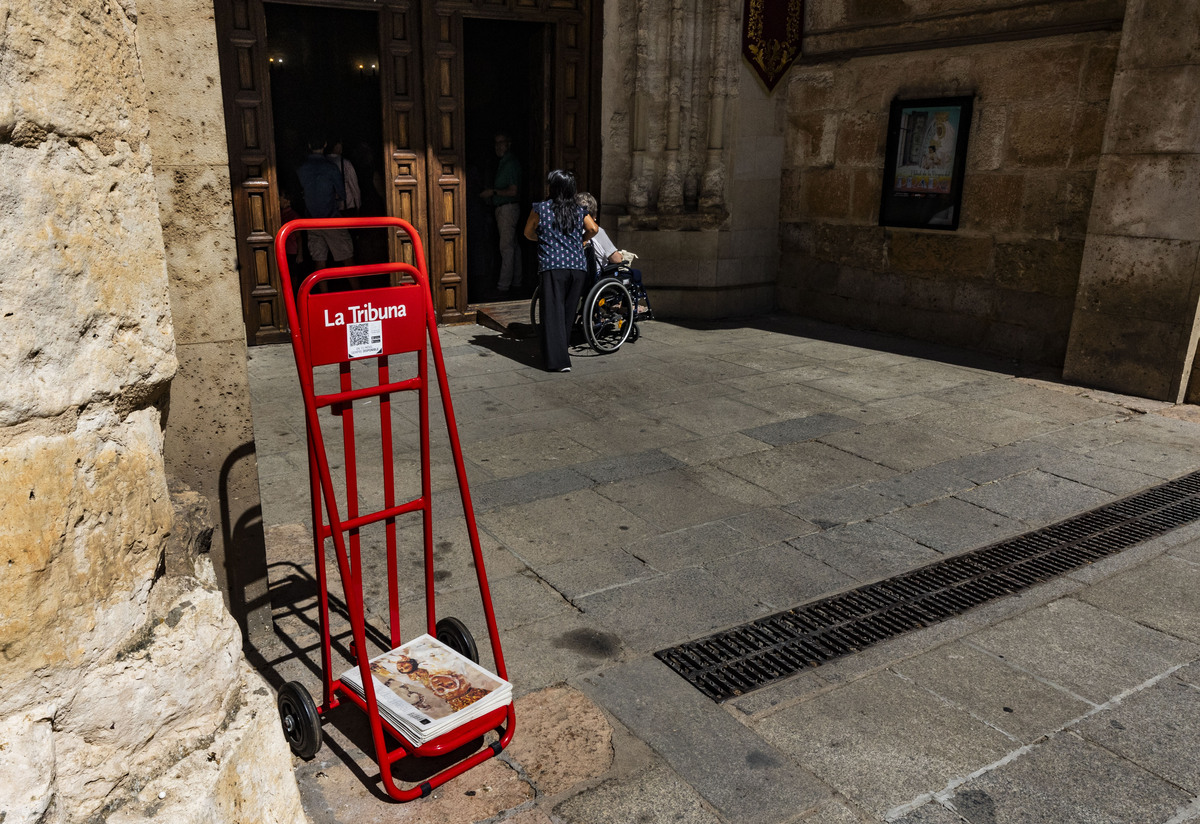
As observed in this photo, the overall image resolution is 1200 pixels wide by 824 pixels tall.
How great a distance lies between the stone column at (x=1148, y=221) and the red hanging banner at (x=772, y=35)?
12.0 ft

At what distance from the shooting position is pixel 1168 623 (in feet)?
12.1

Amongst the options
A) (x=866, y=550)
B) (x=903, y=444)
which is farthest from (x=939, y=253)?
(x=866, y=550)

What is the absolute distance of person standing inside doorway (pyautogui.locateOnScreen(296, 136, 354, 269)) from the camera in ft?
30.1

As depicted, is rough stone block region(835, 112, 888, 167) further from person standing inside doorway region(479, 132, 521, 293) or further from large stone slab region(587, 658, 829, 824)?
large stone slab region(587, 658, 829, 824)

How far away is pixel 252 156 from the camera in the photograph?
7.96 meters

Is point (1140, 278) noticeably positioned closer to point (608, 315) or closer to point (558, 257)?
point (608, 315)

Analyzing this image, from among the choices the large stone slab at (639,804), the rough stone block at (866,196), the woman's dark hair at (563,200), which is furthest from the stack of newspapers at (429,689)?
the rough stone block at (866,196)

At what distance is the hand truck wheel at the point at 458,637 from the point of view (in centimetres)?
308

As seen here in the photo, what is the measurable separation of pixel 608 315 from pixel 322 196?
3.25 meters

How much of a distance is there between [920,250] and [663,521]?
5482 millimetres

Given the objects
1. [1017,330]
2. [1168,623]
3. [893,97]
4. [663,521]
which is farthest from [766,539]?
[893,97]

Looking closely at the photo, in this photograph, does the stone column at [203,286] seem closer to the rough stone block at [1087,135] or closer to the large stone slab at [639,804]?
the large stone slab at [639,804]

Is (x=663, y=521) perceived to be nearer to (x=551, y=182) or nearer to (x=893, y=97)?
(x=551, y=182)

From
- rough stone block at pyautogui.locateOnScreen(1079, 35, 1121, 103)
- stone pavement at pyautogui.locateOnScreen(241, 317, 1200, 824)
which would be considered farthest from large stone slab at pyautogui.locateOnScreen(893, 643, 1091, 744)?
rough stone block at pyautogui.locateOnScreen(1079, 35, 1121, 103)
